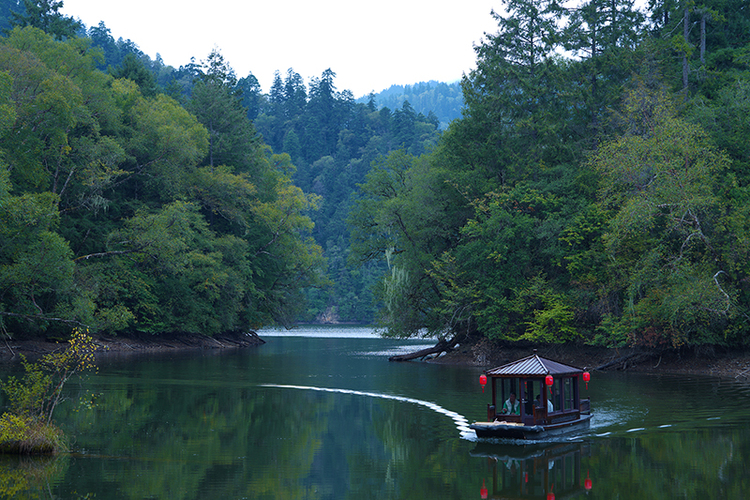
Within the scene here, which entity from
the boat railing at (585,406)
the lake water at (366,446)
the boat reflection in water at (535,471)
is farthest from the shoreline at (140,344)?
the boat reflection in water at (535,471)

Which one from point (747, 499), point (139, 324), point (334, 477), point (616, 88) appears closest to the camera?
point (747, 499)

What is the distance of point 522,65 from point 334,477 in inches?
1706

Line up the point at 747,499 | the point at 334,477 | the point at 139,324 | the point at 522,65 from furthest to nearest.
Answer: the point at 139,324, the point at 522,65, the point at 334,477, the point at 747,499

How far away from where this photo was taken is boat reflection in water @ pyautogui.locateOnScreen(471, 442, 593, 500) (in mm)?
15680

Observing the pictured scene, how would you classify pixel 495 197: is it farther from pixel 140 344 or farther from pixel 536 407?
pixel 140 344

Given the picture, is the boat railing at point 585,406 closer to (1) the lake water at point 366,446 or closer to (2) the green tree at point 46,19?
(1) the lake water at point 366,446

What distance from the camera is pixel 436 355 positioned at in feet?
178

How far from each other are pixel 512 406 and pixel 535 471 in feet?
18.8

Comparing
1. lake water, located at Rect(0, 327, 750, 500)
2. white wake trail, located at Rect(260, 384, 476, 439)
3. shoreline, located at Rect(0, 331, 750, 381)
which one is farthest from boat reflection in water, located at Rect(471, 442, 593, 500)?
shoreline, located at Rect(0, 331, 750, 381)

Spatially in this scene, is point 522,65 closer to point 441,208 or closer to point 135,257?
point 441,208

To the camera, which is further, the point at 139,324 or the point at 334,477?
the point at 139,324

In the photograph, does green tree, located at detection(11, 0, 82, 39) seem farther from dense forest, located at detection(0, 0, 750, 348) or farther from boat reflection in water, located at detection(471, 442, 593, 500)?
boat reflection in water, located at detection(471, 442, 593, 500)

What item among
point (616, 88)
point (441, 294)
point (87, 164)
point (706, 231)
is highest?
point (616, 88)

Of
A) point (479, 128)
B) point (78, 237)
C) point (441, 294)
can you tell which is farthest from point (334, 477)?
point (78, 237)
